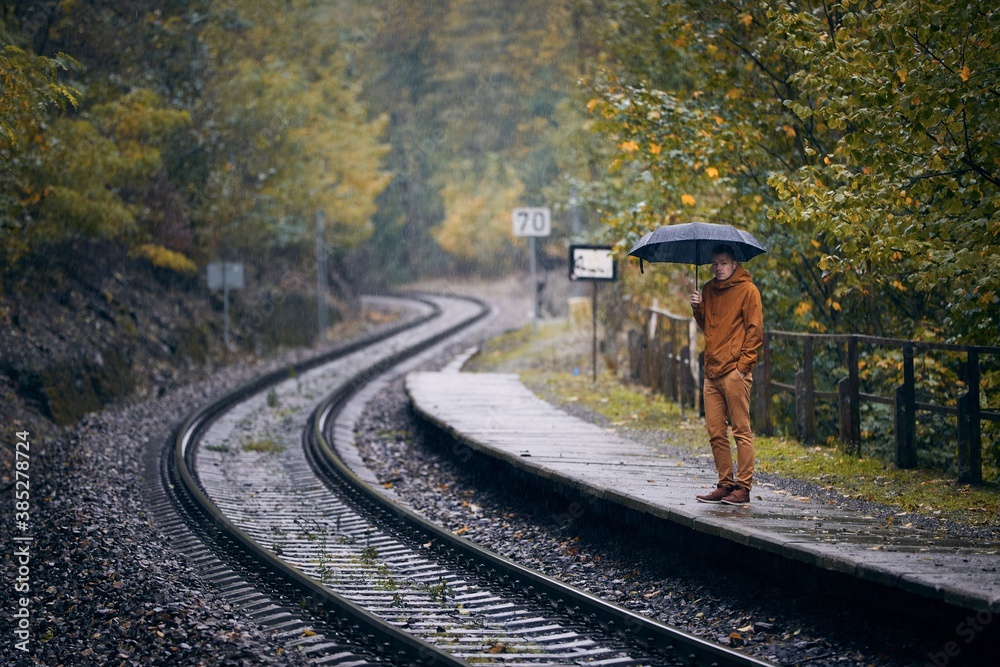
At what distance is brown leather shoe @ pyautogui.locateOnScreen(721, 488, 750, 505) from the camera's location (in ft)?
26.7

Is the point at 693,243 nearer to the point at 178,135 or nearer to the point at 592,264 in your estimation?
the point at 592,264

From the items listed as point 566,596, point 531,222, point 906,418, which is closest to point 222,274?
point 531,222

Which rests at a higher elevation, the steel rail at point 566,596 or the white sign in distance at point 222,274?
the white sign in distance at point 222,274

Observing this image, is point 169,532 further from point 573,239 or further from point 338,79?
point 338,79

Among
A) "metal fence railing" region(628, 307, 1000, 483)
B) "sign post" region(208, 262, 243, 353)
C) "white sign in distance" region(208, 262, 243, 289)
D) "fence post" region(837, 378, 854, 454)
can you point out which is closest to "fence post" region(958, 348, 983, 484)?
"metal fence railing" region(628, 307, 1000, 483)

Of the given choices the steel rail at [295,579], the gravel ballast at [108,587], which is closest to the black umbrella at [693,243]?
the steel rail at [295,579]

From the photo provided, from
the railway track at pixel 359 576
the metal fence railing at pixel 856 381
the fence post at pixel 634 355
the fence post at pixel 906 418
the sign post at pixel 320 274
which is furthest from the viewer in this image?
the sign post at pixel 320 274

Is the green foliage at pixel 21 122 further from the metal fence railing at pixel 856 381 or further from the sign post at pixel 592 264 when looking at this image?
the metal fence railing at pixel 856 381

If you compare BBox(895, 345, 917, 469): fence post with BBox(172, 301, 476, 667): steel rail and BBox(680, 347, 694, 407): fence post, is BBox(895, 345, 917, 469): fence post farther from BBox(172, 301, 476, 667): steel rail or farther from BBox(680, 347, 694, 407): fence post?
BBox(172, 301, 476, 667): steel rail

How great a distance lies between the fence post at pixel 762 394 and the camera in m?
11.9

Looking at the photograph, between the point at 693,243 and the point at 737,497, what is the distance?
7.40 ft

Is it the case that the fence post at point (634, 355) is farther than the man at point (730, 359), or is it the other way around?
the fence post at point (634, 355)

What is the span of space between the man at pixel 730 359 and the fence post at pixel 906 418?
6.96 feet

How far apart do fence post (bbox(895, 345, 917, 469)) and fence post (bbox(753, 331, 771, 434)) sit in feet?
7.93
